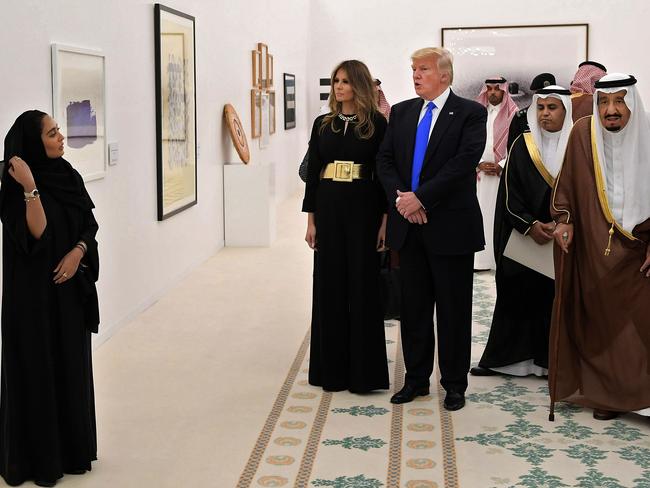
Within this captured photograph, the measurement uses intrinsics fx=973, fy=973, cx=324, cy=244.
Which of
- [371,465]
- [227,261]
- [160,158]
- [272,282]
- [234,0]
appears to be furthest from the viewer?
[234,0]

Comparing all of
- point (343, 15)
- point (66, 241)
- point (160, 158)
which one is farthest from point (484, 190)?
point (343, 15)

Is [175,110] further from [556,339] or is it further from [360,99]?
[556,339]

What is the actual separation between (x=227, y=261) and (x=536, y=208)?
5.07 meters

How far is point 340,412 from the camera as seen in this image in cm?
522

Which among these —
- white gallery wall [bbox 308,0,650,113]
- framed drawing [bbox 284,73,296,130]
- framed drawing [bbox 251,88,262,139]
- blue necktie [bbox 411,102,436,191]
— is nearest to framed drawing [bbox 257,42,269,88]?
framed drawing [bbox 251,88,262,139]

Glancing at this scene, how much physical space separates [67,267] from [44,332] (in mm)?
284

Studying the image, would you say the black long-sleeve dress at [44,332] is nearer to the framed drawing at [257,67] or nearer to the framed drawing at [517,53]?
the framed drawing at [257,67]

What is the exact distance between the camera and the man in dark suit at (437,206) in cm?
509

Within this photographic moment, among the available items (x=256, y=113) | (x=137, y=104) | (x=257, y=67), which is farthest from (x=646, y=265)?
(x=257, y=67)

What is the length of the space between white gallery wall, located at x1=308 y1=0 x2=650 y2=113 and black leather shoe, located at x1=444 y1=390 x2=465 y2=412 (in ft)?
38.3

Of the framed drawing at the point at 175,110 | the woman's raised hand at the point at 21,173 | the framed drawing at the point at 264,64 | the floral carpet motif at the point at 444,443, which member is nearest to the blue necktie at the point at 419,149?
the floral carpet motif at the point at 444,443

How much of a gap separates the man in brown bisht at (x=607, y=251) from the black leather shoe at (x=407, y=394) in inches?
29.3

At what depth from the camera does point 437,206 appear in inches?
202

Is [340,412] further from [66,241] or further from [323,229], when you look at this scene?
[66,241]
